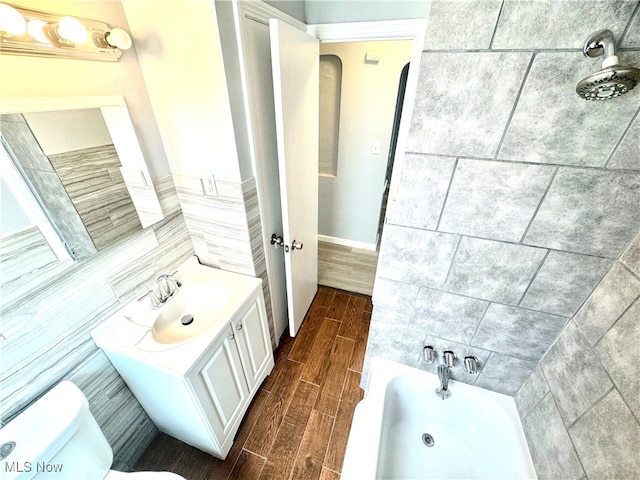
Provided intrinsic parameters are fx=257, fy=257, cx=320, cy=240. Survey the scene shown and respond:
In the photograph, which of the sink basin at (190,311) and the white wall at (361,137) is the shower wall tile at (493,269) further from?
the white wall at (361,137)

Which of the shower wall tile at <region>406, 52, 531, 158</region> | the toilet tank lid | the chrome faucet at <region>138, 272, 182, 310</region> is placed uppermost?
the shower wall tile at <region>406, 52, 531, 158</region>

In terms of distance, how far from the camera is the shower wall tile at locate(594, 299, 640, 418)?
672 mm

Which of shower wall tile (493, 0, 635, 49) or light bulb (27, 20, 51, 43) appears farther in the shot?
light bulb (27, 20, 51, 43)

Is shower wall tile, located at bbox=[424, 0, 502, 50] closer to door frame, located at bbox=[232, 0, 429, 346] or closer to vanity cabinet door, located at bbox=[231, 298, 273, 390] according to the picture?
door frame, located at bbox=[232, 0, 429, 346]

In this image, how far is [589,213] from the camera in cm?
77

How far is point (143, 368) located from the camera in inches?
39.4

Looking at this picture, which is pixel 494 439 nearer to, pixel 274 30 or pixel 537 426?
pixel 537 426

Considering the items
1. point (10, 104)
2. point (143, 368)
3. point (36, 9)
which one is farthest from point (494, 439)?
point (36, 9)

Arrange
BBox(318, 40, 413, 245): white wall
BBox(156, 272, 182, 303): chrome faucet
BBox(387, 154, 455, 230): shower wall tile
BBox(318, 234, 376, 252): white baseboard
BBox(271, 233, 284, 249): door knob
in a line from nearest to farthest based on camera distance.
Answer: BBox(387, 154, 455, 230): shower wall tile → BBox(156, 272, 182, 303): chrome faucet → BBox(271, 233, 284, 249): door knob → BBox(318, 40, 413, 245): white wall → BBox(318, 234, 376, 252): white baseboard

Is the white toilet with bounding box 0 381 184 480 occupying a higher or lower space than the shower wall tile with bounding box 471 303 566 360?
lower

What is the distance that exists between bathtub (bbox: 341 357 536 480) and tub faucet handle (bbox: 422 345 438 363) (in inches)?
6.3

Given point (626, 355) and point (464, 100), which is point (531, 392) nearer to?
point (626, 355)

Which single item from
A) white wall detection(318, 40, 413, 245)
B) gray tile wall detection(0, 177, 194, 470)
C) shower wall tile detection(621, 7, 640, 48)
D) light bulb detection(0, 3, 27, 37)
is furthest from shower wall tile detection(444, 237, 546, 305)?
white wall detection(318, 40, 413, 245)

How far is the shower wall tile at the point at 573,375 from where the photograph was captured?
31.0 inches
